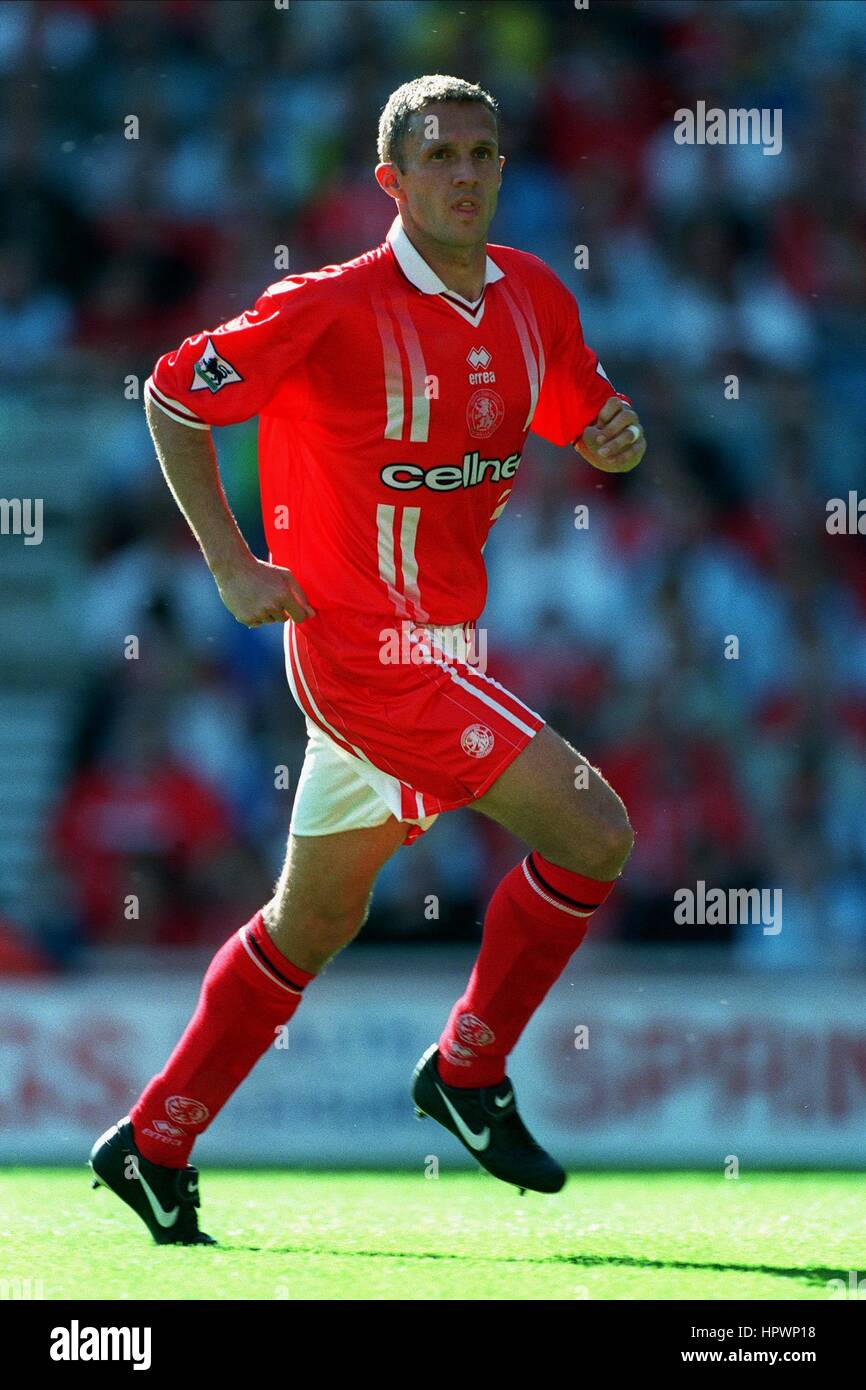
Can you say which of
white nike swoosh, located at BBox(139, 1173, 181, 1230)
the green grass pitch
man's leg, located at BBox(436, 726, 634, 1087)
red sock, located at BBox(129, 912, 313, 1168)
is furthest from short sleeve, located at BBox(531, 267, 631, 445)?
white nike swoosh, located at BBox(139, 1173, 181, 1230)

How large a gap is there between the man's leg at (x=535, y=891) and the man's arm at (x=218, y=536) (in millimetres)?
609

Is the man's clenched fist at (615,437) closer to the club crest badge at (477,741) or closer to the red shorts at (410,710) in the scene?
the red shorts at (410,710)

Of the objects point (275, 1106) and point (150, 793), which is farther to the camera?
point (150, 793)

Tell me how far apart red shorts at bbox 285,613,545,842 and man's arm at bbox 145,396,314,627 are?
168mm

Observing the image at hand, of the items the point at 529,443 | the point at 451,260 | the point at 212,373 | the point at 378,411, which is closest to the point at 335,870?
the point at 378,411

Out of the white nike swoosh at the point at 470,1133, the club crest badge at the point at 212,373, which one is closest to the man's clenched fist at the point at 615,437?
the club crest badge at the point at 212,373

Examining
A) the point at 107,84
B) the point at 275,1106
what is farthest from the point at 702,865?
the point at 107,84

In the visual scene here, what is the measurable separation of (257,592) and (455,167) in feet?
3.40

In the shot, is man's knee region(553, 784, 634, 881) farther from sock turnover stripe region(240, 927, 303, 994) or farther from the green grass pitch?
the green grass pitch

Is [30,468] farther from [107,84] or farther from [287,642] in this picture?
[287,642]

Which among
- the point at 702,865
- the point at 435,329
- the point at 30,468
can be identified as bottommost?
the point at 702,865

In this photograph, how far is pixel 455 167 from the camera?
4.50 meters

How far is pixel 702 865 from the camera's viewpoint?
8750 millimetres

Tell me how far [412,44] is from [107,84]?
1.67 m
